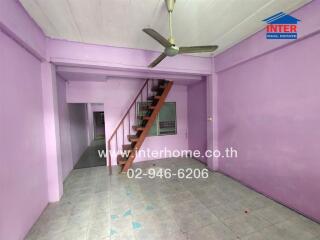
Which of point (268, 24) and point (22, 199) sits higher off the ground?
point (268, 24)

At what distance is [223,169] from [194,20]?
313cm

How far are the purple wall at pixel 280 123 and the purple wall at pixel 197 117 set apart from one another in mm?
1042

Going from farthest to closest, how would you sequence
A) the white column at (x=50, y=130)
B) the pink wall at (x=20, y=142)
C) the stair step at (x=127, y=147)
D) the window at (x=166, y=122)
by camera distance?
1. the window at (x=166, y=122)
2. the stair step at (x=127, y=147)
3. the white column at (x=50, y=130)
4. the pink wall at (x=20, y=142)

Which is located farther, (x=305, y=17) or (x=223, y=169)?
(x=223, y=169)

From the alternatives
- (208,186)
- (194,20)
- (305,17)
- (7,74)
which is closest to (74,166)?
(7,74)

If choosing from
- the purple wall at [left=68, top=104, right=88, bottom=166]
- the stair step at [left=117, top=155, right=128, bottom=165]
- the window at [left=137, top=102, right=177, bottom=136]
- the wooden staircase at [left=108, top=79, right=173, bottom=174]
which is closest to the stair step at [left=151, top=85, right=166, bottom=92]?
the wooden staircase at [left=108, top=79, right=173, bottom=174]

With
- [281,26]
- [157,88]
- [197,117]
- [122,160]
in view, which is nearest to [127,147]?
[122,160]

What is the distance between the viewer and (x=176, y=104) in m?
4.99

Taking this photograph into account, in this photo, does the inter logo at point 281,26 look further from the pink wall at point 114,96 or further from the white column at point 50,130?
the white column at point 50,130

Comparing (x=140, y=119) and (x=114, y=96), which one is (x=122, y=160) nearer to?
(x=140, y=119)

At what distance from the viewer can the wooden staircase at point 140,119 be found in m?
3.86

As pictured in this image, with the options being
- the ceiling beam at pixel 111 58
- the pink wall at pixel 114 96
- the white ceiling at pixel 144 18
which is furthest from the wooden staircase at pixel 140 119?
the white ceiling at pixel 144 18

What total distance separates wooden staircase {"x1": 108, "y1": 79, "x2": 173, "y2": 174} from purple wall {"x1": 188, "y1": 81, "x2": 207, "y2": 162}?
926mm

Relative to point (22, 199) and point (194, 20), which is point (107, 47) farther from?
point (22, 199)
